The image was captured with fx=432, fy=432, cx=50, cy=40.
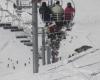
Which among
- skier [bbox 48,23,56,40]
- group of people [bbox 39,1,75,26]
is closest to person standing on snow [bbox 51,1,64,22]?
group of people [bbox 39,1,75,26]

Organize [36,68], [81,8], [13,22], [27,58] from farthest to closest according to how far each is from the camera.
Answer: [81,8], [13,22], [27,58], [36,68]

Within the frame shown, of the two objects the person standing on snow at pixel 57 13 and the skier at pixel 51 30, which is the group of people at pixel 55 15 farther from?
the skier at pixel 51 30

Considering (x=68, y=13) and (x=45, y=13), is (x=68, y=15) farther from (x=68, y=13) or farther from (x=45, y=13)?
(x=45, y=13)

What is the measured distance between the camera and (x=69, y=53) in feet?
58.2

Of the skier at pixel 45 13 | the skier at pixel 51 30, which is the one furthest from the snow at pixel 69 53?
the skier at pixel 45 13

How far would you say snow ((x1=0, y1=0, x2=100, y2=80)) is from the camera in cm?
777

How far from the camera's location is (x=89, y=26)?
26.0m

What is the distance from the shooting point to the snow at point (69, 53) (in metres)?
7.77

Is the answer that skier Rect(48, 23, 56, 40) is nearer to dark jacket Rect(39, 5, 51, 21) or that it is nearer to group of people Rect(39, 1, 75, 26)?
group of people Rect(39, 1, 75, 26)

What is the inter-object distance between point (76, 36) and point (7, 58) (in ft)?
17.4

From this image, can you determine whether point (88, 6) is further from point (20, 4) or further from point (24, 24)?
point (24, 24)

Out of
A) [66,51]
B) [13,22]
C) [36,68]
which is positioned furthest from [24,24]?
[36,68]

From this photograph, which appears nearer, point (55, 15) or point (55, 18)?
point (55, 18)

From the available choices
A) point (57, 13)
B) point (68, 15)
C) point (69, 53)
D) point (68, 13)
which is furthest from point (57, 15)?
point (69, 53)
